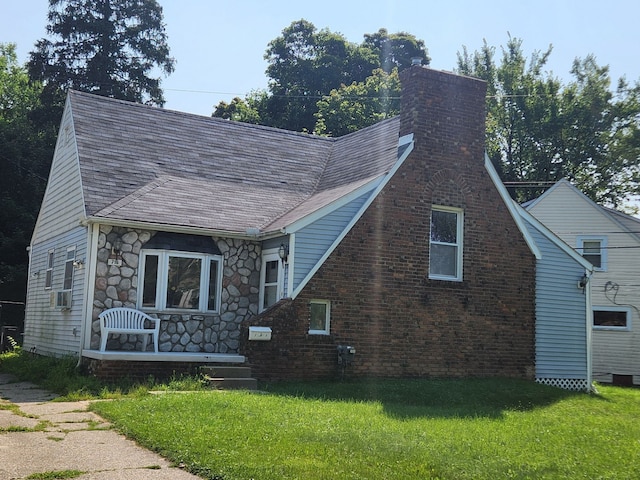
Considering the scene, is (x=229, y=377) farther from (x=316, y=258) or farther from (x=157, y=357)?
(x=316, y=258)

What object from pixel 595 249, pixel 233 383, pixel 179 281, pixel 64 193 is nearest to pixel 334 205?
pixel 179 281

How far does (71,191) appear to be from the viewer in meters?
16.6

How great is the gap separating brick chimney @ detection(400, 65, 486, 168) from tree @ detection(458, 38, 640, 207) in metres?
19.9

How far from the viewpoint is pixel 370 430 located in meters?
8.41

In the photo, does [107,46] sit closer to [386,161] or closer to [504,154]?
[504,154]

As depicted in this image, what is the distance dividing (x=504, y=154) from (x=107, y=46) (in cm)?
2105

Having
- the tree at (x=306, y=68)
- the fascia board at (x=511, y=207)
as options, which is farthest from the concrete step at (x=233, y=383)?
the tree at (x=306, y=68)

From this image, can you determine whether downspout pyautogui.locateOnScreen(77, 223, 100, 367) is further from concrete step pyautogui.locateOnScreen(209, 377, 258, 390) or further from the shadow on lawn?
the shadow on lawn

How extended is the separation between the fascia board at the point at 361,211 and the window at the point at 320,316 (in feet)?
1.60

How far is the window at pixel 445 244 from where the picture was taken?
51.1 feet

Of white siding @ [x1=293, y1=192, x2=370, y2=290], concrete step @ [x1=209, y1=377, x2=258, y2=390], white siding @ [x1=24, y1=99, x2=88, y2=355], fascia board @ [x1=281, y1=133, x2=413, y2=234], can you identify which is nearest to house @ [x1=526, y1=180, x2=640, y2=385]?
fascia board @ [x1=281, y1=133, x2=413, y2=234]

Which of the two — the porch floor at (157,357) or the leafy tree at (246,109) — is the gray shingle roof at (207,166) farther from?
the leafy tree at (246,109)

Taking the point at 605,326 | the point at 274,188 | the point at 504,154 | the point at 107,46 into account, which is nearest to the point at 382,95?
the point at 504,154

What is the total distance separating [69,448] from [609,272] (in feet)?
73.3
